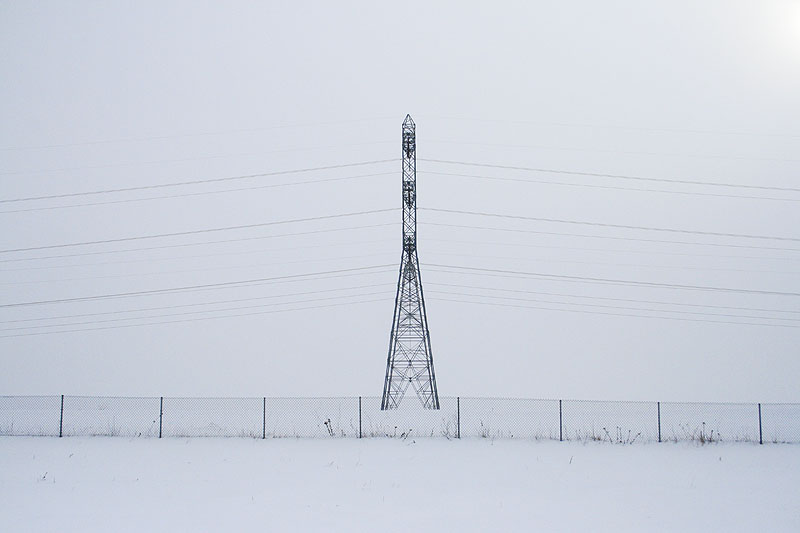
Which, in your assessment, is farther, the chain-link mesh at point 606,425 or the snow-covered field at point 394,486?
the chain-link mesh at point 606,425

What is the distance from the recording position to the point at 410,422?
101 feet

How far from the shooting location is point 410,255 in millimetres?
34312

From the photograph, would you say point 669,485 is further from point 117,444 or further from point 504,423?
point 117,444

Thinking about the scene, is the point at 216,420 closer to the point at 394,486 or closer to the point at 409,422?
the point at 409,422

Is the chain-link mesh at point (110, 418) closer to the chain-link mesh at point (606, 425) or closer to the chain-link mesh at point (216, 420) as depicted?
the chain-link mesh at point (216, 420)

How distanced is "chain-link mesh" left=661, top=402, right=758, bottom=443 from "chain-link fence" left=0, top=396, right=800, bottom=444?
0.17ft

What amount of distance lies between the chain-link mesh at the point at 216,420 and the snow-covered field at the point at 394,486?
333cm

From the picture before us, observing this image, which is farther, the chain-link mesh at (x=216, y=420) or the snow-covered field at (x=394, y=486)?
the chain-link mesh at (x=216, y=420)

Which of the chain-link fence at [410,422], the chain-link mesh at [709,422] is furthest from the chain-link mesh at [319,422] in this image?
the chain-link mesh at [709,422]

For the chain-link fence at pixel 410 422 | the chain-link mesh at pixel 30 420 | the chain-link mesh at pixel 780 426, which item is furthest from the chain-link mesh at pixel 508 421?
the chain-link mesh at pixel 30 420

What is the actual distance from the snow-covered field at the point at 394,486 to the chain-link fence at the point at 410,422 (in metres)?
2.23

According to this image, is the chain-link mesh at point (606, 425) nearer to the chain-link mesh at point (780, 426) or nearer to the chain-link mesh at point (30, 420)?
the chain-link mesh at point (780, 426)

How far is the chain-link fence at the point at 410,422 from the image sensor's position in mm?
28188

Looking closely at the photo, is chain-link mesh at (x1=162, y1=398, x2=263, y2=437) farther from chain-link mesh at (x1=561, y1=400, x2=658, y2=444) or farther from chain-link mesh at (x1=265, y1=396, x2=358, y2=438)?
chain-link mesh at (x1=561, y1=400, x2=658, y2=444)
